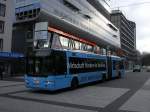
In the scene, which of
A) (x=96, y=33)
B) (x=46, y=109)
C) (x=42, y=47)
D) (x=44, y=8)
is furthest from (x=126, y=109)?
(x=96, y=33)

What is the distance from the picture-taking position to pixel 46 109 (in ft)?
34.7

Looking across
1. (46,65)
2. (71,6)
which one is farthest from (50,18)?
(46,65)

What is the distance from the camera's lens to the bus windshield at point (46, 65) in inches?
607

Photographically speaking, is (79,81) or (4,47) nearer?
(79,81)

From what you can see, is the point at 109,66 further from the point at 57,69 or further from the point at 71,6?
the point at 71,6

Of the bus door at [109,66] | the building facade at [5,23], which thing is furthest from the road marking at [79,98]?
the building facade at [5,23]

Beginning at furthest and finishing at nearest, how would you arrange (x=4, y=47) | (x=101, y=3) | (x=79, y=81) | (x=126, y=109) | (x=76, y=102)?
(x=101, y=3) < (x=4, y=47) < (x=79, y=81) < (x=76, y=102) < (x=126, y=109)

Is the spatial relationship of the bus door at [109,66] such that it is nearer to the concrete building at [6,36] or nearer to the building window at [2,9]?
the concrete building at [6,36]

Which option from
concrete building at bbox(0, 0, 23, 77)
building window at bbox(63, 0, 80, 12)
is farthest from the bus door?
building window at bbox(63, 0, 80, 12)

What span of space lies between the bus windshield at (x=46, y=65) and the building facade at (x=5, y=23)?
23.6 meters

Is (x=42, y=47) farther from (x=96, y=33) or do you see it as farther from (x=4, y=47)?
(x=96, y=33)

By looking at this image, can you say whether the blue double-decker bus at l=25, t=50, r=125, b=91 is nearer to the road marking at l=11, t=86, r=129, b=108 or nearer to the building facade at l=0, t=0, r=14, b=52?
the road marking at l=11, t=86, r=129, b=108

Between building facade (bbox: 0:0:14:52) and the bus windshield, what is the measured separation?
2358cm

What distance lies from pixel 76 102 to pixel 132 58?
131774 millimetres
